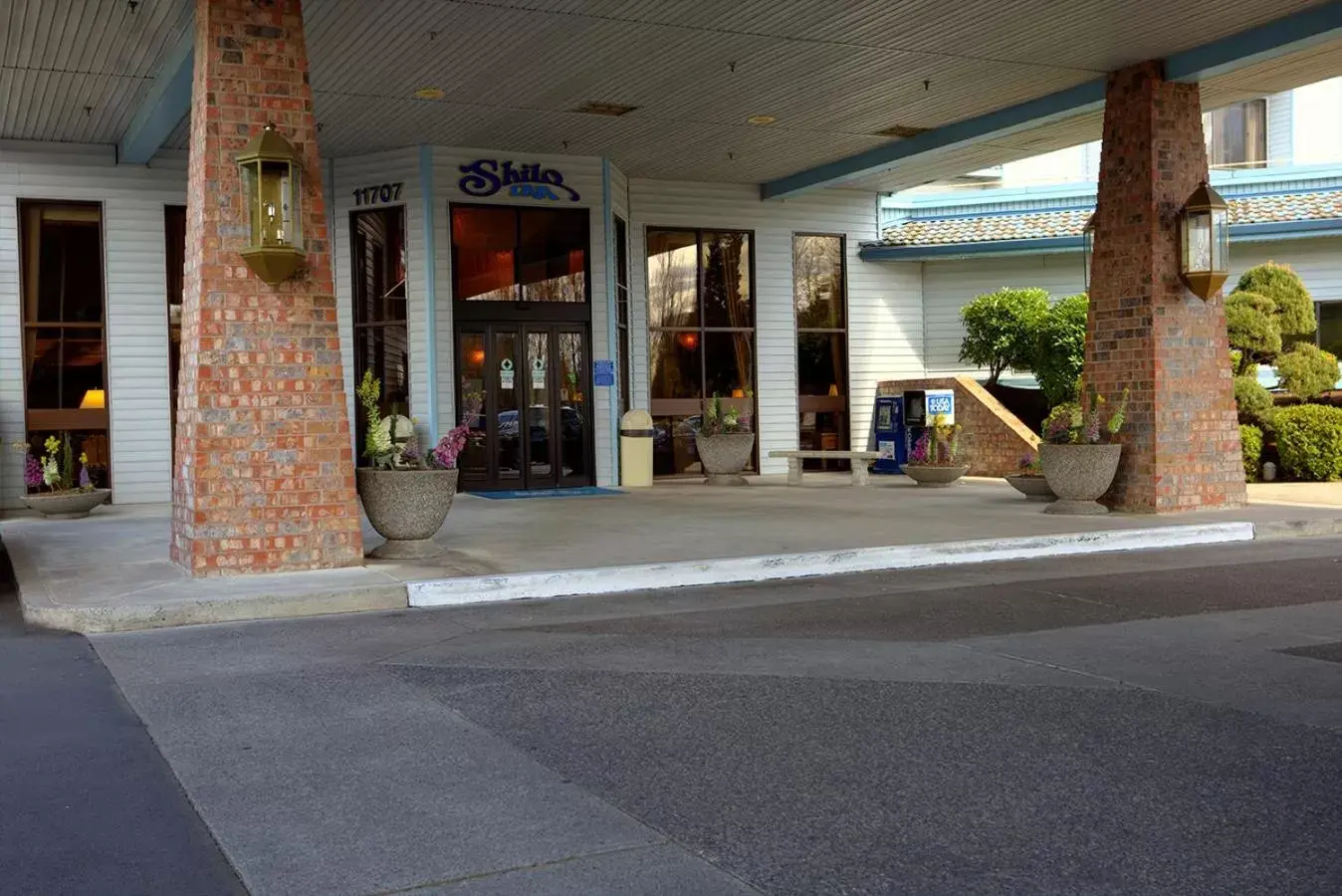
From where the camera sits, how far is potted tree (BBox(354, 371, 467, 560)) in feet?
36.3

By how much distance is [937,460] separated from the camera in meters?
19.9

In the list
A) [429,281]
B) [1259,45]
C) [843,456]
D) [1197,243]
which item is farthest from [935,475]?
[429,281]

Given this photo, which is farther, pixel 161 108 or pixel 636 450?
pixel 636 450

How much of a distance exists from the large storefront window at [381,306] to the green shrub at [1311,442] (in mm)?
13432

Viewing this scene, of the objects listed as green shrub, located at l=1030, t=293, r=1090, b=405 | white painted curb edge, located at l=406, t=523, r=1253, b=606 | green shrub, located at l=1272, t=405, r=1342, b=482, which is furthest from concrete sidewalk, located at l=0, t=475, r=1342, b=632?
green shrub, located at l=1030, t=293, r=1090, b=405

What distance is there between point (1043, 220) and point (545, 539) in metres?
16.7

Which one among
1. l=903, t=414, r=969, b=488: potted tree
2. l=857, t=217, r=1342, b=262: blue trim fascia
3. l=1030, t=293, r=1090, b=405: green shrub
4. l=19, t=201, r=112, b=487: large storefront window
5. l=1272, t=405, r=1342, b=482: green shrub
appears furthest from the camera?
l=857, t=217, r=1342, b=262: blue trim fascia

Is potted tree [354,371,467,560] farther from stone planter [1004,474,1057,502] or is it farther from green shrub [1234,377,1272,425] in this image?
green shrub [1234,377,1272,425]

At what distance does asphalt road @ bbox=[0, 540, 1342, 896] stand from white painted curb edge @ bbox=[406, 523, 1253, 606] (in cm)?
70

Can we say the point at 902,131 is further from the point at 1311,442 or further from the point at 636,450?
the point at 1311,442

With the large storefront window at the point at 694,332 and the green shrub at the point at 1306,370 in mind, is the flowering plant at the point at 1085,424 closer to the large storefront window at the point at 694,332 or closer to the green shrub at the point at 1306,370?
the green shrub at the point at 1306,370

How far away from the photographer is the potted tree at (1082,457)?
14.5 m

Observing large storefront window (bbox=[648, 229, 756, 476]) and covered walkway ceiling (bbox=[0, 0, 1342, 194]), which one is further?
large storefront window (bbox=[648, 229, 756, 476])

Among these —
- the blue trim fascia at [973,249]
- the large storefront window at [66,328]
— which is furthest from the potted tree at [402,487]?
the blue trim fascia at [973,249]
